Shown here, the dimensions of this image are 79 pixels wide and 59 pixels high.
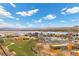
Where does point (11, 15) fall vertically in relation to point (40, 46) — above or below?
above

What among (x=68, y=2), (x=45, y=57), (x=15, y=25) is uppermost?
(x=68, y=2)

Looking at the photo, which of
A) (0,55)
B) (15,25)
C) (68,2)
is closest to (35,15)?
(15,25)

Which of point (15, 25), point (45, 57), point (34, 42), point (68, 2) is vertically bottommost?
point (45, 57)

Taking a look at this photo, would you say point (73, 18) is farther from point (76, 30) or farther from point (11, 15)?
point (11, 15)

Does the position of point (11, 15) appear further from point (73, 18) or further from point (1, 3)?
point (73, 18)

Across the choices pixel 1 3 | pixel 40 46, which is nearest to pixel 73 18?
pixel 40 46

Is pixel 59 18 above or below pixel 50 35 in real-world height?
above
